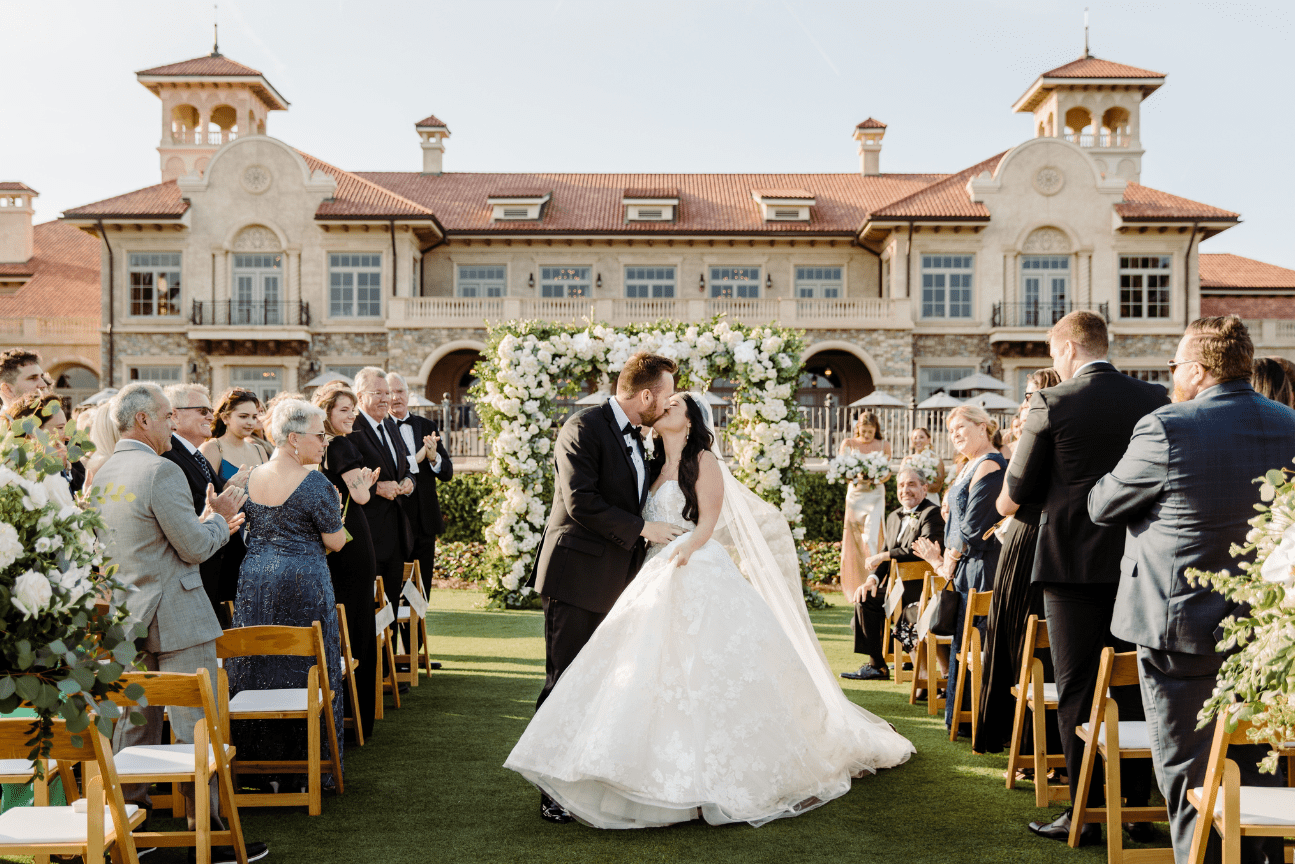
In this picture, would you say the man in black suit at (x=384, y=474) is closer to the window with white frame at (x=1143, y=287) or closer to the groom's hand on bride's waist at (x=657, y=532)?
the groom's hand on bride's waist at (x=657, y=532)

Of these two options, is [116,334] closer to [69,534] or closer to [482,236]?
[482,236]

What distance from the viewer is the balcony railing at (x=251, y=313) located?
94.4ft

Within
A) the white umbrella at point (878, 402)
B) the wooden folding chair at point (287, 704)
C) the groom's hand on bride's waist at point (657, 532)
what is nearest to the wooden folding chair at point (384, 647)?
the wooden folding chair at point (287, 704)

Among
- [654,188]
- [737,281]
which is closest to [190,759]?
[737,281]

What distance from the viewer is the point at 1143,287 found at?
2912 centimetres

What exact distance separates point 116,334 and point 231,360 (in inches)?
132

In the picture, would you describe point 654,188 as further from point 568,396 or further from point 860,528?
point 860,528

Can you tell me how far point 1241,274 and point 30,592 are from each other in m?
39.8

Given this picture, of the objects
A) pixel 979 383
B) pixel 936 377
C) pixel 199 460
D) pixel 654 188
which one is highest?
pixel 654 188

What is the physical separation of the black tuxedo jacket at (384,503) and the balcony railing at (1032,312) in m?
24.5

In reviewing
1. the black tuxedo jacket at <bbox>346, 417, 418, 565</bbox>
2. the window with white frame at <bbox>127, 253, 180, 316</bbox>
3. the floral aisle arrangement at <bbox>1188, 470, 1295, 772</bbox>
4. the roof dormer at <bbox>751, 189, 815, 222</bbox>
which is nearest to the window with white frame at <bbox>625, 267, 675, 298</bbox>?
the roof dormer at <bbox>751, 189, 815, 222</bbox>

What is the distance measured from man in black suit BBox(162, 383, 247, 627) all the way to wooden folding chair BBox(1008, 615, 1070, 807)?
4282 millimetres

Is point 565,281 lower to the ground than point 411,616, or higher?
higher

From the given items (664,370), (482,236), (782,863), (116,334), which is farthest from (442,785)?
(116,334)
